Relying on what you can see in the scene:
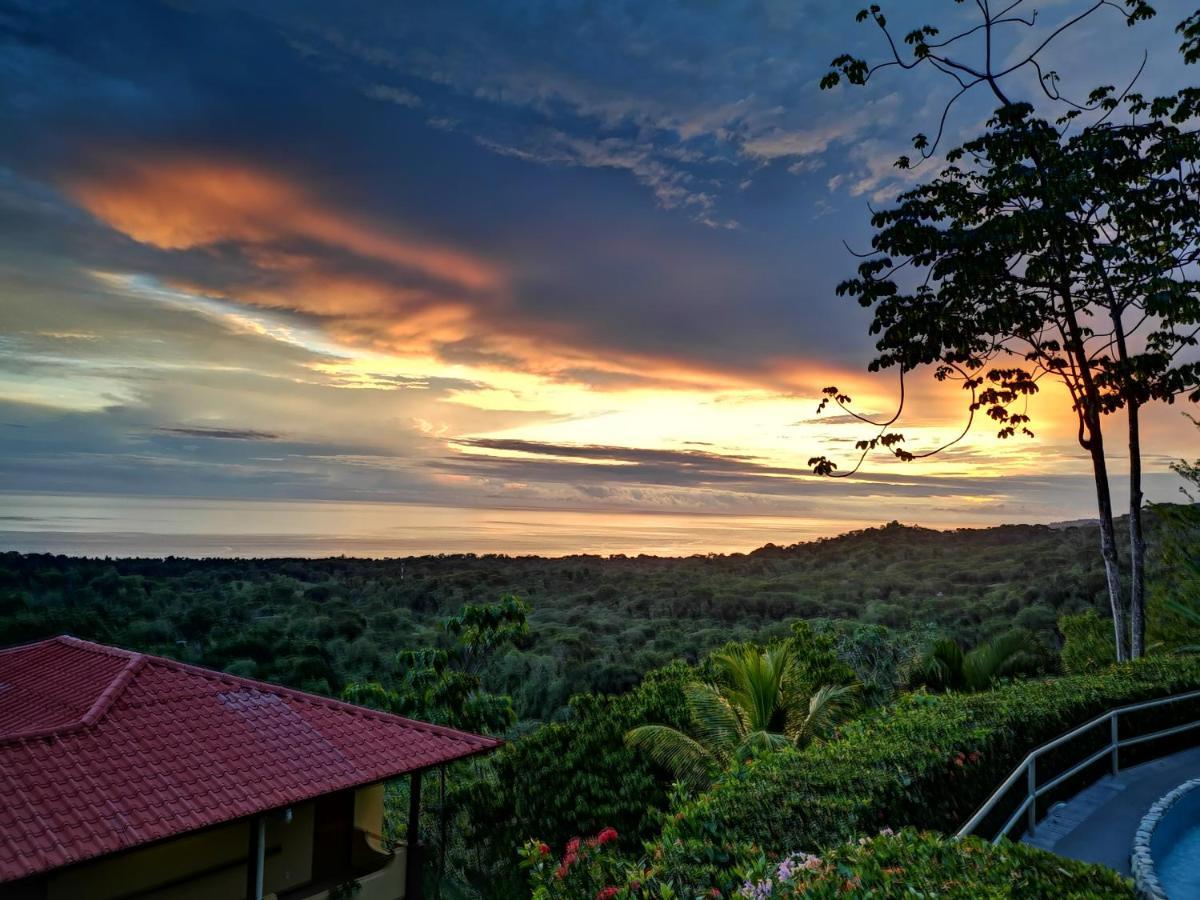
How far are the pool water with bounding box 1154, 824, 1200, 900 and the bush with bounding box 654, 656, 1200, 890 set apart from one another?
4.90 ft

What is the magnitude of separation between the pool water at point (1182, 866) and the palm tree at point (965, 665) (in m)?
12.3

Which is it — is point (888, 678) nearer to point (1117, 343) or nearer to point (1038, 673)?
point (1038, 673)

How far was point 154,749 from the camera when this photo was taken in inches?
449

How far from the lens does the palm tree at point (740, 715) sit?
48.4ft

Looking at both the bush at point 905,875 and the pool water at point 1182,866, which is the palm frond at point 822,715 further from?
the bush at point 905,875

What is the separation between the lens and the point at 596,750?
56.2 feet

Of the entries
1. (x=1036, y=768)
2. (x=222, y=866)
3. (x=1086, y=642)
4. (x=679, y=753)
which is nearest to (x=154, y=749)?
(x=222, y=866)

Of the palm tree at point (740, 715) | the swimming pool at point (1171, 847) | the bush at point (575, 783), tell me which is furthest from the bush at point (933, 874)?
the bush at point (575, 783)

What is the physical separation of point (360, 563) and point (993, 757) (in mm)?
81689

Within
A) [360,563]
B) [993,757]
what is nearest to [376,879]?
[993,757]

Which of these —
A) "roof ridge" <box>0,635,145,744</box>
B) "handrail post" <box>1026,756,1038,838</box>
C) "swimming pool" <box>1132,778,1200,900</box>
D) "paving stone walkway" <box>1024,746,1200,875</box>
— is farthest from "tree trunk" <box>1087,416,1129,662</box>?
"roof ridge" <box>0,635,145,744</box>

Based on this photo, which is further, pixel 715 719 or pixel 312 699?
pixel 715 719

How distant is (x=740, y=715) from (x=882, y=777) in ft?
29.3

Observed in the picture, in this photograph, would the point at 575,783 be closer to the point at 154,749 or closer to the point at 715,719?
the point at 715,719
